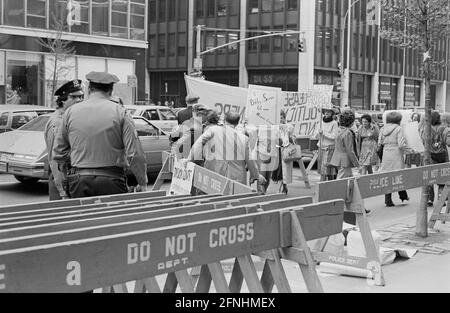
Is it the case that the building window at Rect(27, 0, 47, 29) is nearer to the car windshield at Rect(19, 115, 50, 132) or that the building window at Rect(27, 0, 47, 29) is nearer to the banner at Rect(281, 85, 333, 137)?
the car windshield at Rect(19, 115, 50, 132)

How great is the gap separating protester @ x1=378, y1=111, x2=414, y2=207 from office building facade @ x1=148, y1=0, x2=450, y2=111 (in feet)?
134

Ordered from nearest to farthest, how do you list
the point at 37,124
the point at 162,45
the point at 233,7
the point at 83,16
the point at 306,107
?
the point at 37,124, the point at 306,107, the point at 83,16, the point at 233,7, the point at 162,45

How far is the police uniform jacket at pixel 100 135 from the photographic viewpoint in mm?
5066

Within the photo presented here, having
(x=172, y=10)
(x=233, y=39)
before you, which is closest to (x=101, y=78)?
(x=233, y=39)

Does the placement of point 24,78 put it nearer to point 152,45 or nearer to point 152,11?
point 152,45

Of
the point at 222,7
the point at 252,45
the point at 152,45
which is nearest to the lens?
the point at 252,45

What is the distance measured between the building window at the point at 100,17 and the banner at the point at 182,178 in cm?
3232

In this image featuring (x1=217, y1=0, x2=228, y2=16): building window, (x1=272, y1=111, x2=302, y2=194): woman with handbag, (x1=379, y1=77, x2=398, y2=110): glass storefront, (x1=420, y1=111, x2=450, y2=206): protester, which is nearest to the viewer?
(x1=420, y1=111, x2=450, y2=206): protester

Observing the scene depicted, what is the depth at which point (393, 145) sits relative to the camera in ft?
37.9

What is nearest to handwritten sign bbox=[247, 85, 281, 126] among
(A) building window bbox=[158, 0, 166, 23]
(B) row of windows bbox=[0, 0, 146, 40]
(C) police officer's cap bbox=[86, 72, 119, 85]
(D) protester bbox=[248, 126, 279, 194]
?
(D) protester bbox=[248, 126, 279, 194]

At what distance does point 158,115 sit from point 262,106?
9.63 metres

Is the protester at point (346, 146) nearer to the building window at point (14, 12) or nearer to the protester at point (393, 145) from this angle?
the protester at point (393, 145)

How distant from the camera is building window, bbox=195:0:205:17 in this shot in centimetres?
6244
